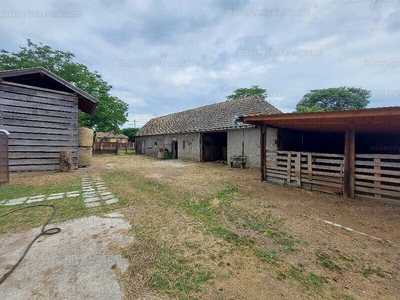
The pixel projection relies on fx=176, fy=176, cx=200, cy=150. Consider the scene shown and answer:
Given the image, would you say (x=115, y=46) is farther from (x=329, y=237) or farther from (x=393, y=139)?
(x=393, y=139)

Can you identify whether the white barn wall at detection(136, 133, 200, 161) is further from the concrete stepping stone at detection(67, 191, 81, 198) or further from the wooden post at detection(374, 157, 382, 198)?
the wooden post at detection(374, 157, 382, 198)

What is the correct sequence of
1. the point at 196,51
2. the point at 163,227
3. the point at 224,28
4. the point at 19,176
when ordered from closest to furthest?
the point at 163,227 < the point at 19,176 < the point at 224,28 < the point at 196,51

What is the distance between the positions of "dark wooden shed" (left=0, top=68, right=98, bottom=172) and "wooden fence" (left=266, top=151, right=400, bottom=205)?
9.91 meters

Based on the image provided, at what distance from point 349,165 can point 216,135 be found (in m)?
11.3

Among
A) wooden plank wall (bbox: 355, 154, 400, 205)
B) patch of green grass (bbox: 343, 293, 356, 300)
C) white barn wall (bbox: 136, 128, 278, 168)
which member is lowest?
patch of green grass (bbox: 343, 293, 356, 300)

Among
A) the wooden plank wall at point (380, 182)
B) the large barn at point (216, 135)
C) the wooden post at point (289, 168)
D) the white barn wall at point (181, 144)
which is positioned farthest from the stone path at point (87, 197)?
the white barn wall at point (181, 144)

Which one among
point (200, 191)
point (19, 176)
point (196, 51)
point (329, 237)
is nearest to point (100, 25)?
point (196, 51)

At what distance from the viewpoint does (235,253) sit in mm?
2504

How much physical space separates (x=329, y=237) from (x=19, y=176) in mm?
10511

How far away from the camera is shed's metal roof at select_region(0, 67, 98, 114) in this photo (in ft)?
24.4

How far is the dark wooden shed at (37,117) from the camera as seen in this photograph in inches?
298

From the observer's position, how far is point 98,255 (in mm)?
2395

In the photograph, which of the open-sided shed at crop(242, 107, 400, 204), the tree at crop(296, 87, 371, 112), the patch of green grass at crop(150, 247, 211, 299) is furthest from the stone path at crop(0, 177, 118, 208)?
the tree at crop(296, 87, 371, 112)

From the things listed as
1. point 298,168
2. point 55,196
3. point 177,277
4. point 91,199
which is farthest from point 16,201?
point 298,168
